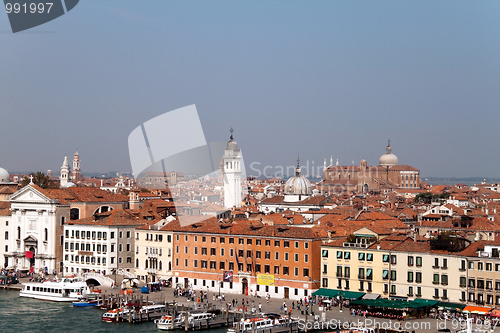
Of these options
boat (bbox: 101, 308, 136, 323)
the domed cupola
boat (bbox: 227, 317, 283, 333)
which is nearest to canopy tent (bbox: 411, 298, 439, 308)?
boat (bbox: 227, 317, 283, 333)

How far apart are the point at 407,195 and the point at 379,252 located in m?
81.4

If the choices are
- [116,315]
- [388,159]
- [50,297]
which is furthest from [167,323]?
[388,159]

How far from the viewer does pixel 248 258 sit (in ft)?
124

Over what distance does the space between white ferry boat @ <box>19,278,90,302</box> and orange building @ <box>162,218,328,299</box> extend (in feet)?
15.7

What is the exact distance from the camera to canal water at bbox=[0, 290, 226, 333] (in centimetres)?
3180

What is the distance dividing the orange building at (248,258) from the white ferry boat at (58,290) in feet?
15.7

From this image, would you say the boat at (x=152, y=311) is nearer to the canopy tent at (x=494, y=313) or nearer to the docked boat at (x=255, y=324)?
the docked boat at (x=255, y=324)

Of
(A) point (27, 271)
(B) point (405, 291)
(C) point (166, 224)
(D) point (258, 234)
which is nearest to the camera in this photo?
(B) point (405, 291)

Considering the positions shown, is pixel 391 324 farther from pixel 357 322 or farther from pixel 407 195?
pixel 407 195

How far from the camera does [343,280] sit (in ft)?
114

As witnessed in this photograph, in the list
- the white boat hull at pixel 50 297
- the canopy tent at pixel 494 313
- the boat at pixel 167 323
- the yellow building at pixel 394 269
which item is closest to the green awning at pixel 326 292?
the yellow building at pixel 394 269

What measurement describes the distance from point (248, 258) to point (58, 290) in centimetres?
938

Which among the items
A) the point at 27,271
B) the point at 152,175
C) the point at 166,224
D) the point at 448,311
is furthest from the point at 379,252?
the point at 152,175

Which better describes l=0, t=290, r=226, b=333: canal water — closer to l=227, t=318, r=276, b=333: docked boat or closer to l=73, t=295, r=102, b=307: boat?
l=73, t=295, r=102, b=307: boat
